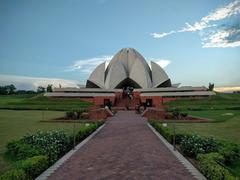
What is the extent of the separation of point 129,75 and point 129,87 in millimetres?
2310

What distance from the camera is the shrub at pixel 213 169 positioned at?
3.77 meters

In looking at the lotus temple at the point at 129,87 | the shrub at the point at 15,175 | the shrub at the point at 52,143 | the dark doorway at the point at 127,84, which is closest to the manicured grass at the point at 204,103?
the lotus temple at the point at 129,87

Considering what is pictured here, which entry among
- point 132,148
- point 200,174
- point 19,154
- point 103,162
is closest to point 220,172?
point 200,174

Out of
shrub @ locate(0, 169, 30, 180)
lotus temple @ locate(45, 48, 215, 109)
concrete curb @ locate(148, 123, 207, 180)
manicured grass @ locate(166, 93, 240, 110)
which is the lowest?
concrete curb @ locate(148, 123, 207, 180)

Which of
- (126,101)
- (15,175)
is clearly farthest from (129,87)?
(15,175)

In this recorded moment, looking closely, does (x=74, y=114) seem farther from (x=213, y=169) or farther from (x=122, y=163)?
(x=213, y=169)

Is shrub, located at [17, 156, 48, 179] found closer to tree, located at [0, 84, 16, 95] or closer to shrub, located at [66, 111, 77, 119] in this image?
shrub, located at [66, 111, 77, 119]

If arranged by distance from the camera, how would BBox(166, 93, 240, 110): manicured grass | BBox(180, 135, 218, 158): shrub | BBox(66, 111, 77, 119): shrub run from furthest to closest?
BBox(166, 93, 240, 110): manicured grass, BBox(66, 111, 77, 119): shrub, BBox(180, 135, 218, 158): shrub

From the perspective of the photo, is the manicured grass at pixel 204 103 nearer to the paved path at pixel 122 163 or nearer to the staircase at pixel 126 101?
the staircase at pixel 126 101

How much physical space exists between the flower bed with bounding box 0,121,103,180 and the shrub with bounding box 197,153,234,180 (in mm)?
2774

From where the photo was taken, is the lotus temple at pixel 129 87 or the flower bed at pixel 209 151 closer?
the flower bed at pixel 209 151

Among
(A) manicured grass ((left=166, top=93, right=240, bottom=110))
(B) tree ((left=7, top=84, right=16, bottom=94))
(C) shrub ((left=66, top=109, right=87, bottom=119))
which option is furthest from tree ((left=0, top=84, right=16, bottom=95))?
(C) shrub ((left=66, top=109, right=87, bottom=119))

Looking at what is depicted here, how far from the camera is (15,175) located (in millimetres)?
3582

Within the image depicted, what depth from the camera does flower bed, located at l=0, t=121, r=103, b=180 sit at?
4.05 metres
